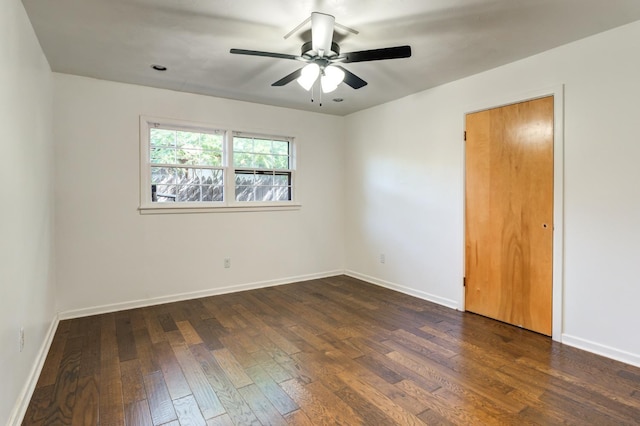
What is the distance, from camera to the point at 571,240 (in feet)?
9.29

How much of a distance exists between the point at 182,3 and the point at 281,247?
3.23 meters

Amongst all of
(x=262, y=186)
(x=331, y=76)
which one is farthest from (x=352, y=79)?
(x=262, y=186)

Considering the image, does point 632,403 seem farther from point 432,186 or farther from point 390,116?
point 390,116

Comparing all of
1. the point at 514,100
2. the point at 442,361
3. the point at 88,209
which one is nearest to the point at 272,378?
the point at 442,361

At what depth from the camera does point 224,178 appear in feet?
14.4

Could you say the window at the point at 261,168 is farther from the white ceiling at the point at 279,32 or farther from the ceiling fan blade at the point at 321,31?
the ceiling fan blade at the point at 321,31

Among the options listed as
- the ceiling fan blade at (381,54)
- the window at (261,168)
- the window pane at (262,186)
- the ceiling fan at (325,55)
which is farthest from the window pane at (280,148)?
the ceiling fan blade at (381,54)

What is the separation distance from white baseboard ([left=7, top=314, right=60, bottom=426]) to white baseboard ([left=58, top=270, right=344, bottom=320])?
0.47 m

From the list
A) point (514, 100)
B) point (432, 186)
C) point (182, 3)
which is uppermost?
point (182, 3)

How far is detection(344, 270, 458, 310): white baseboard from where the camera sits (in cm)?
383

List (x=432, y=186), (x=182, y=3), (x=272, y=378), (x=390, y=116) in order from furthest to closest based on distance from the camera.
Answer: (x=390, y=116), (x=432, y=186), (x=272, y=378), (x=182, y=3)

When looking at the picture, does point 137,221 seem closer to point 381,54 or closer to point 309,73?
point 309,73

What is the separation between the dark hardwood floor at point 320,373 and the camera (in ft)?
6.39

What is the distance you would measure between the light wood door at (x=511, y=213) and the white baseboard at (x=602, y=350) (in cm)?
17
